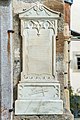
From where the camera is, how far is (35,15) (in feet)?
27.3

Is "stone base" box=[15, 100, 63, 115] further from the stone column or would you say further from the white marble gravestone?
the stone column

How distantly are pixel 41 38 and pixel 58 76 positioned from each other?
0.69 metres

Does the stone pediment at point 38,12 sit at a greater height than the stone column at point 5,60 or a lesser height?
greater

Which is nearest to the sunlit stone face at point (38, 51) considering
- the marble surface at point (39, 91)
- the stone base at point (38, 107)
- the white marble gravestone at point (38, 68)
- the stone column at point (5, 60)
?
the white marble gravestone at point (38, 68)

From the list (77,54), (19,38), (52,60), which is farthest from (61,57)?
(77,54)

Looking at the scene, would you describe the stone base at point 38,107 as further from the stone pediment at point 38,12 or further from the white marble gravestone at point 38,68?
the stone pediment at point 38,12

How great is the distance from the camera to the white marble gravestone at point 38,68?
26.9 ft

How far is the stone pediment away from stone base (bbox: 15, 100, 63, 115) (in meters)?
1.39

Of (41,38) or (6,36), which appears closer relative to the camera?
(6,36)

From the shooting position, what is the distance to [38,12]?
8.34 metres

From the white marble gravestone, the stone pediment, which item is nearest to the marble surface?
the white marble gravestone

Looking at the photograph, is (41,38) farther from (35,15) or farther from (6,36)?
(6,36)

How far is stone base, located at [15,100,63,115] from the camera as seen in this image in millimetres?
8195

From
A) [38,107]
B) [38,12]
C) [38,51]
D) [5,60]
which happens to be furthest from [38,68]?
[5,60]
